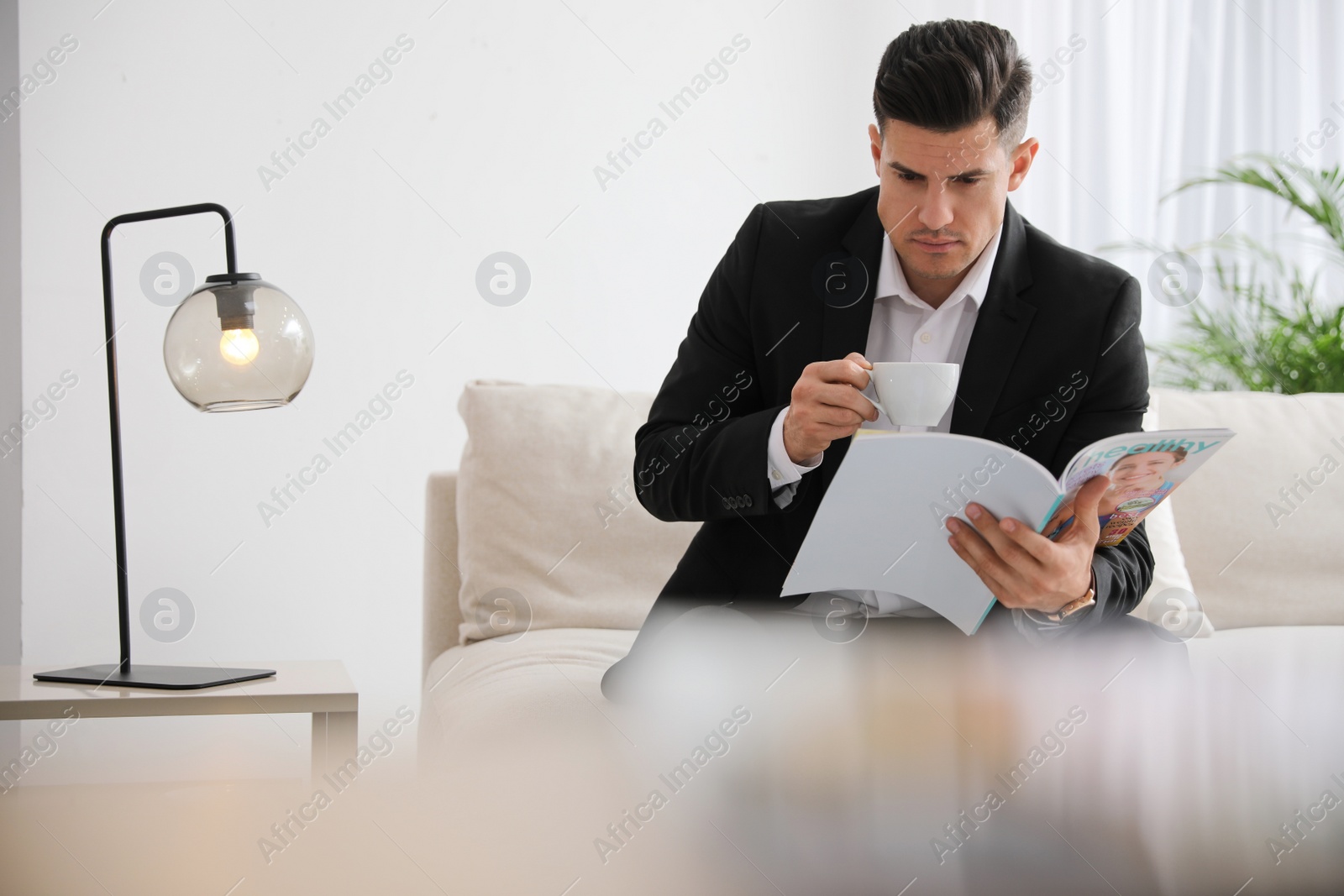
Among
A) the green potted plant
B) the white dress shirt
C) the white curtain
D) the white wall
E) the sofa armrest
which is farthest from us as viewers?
the white curtain

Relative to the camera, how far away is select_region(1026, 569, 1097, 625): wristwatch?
114 cm

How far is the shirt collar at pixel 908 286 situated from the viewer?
4.43ft

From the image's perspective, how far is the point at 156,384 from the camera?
7.45 feet

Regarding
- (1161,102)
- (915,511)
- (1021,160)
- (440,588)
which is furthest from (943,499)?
(1161,102)

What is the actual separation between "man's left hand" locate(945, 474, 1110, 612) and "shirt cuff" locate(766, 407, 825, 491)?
17cm

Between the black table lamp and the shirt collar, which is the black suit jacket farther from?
the black table lamp

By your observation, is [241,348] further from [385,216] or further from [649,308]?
[649,308]

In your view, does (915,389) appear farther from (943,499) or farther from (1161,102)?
(1161,102)

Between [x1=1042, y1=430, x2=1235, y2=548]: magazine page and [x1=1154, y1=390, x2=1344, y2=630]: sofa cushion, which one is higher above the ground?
[x1=1042, y1=430, x2=1235, y2=548]: magazine page

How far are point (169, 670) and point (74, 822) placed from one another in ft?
3.21

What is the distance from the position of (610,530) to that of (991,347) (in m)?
0.78

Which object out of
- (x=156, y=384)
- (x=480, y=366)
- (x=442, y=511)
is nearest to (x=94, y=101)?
(x=156, y=384)

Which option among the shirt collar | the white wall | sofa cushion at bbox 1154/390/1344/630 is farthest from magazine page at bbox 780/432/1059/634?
the white wall

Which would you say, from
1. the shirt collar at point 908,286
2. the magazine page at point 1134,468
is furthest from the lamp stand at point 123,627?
the magazine page at point 1134,468
